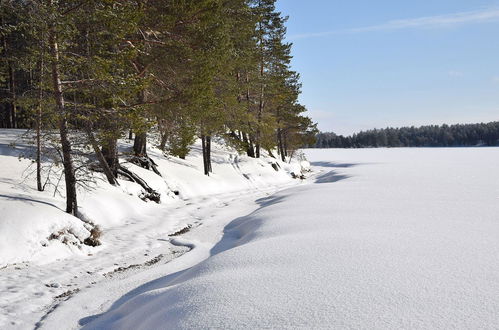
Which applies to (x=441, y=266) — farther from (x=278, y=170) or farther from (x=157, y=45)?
(x=278, y=170)

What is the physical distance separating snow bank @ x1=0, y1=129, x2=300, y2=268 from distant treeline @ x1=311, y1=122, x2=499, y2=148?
127672 mm

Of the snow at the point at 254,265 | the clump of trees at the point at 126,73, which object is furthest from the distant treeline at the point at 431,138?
the snow at the point at 254,265

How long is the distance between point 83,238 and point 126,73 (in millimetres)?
5752

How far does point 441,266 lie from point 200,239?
6.25 m

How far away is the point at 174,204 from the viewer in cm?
1484

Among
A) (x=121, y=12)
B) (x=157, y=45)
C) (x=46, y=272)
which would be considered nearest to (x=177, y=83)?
(x=157, y=45)

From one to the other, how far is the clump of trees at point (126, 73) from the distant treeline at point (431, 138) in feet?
400

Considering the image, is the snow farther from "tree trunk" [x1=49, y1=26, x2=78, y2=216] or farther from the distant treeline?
the distant treeline

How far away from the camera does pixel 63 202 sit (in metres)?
9.94

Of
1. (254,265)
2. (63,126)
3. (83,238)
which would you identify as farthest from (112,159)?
(254,265)

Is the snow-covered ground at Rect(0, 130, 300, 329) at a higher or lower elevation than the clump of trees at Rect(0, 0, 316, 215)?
lower

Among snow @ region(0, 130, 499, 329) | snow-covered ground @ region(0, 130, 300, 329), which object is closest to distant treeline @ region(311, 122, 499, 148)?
snow-covered ground @ region(0, 130, 300, 329)

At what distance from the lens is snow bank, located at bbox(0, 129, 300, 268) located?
7538 mm

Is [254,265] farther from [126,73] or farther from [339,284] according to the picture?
[126,73]
